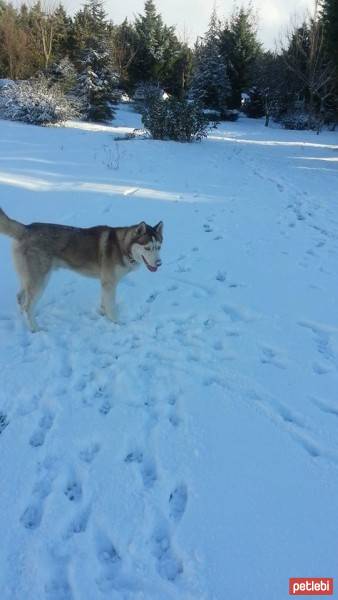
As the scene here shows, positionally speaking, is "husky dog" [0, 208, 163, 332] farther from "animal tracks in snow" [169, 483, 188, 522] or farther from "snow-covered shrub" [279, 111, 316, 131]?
"snow-covered shrub" [279, 111, 316, 131]

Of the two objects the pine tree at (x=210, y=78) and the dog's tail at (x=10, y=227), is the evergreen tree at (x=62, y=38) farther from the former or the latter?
the dog's tail at (x=10, y=227)

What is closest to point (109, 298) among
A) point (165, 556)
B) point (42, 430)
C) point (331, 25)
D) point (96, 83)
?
point (42, 430)

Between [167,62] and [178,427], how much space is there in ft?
134

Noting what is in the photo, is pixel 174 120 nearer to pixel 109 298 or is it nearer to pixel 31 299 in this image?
pixel 109 298

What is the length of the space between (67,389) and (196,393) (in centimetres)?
120

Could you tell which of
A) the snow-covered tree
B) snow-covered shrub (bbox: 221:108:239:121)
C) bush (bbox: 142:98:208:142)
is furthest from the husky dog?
snow-covered shrub (bbox: 221:108:239:121)

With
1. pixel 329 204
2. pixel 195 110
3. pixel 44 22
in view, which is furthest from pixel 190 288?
pixel 44 22

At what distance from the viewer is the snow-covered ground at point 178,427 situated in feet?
7.35

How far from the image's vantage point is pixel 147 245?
4.29 meters

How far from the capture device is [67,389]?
11.7 feet

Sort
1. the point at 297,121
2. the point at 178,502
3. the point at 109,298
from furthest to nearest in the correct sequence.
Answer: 1. the point at 297,121
2. the point at 109,298
3. the point at 178,502

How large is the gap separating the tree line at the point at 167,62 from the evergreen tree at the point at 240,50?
76 millimetres

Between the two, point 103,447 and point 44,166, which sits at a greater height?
point 44,166

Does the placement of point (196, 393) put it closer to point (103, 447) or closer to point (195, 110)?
point (103, 447)
